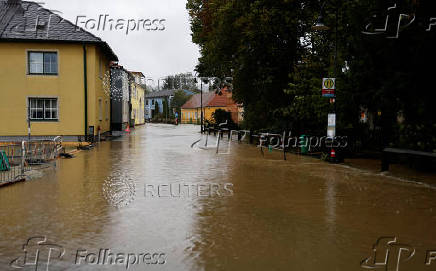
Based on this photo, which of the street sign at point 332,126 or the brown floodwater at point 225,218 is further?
the street sign at point 332,126

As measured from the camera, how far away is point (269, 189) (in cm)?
1020

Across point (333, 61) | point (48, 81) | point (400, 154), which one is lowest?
point (400, 154)

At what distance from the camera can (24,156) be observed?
40.9ft

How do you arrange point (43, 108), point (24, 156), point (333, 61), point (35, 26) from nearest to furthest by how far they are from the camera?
point (24, 156)
point (333, 61)
point (43, 108)
point (35, 26)

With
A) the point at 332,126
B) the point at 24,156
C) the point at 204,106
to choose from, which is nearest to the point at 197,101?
the point at 204,106

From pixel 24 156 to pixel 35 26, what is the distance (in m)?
16.2

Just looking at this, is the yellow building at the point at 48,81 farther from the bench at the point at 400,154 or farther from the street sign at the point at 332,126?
the bench at the point at 400,154

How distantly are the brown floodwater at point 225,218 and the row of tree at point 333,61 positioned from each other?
281 cm

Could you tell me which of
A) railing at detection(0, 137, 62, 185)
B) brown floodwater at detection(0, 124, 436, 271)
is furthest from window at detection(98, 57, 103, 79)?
brown floodwater at detection(0, 124, 436, 271)

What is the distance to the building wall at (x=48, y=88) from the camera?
25.0 m

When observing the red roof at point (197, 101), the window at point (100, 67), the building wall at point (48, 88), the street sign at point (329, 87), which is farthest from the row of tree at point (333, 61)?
the red roof at point (197, 101)

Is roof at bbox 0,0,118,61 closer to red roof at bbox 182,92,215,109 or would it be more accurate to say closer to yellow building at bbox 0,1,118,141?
yellow building at bbox 0,1,118,141

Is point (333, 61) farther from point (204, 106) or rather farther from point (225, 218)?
point (204, 106)

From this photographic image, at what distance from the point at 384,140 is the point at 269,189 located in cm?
941
